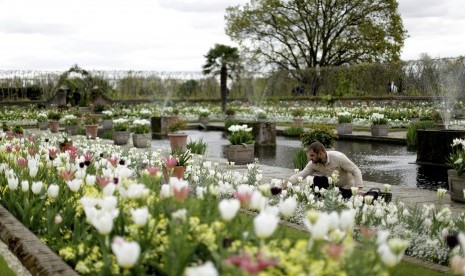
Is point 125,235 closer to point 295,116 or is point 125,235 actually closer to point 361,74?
point 295,116

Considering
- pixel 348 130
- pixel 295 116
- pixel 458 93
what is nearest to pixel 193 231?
pixel 348 130

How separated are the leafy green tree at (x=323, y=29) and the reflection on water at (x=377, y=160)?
75.8ft

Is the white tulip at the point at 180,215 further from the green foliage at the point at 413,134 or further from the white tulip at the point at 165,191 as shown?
the green foliage at the point at 413,134

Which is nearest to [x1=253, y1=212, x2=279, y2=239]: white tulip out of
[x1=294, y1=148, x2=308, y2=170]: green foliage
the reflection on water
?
the reflection on water

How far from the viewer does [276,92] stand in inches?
1741

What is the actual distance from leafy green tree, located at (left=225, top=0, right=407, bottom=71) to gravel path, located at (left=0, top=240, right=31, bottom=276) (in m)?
38.6

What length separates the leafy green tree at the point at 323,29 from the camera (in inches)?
1651

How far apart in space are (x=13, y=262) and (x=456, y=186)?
18.9 feet

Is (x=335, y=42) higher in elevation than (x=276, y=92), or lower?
higher

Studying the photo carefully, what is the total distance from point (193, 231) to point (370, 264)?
1.03 m

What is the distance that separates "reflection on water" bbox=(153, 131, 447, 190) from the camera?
10.9 meters

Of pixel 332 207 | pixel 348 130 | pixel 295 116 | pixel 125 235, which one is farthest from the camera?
pixel 295 116

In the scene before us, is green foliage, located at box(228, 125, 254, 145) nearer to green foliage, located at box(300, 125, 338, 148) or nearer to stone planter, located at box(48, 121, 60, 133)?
green foliage, located at box(300, 125, 338, 148)

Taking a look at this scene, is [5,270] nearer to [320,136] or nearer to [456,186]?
[456,186]
